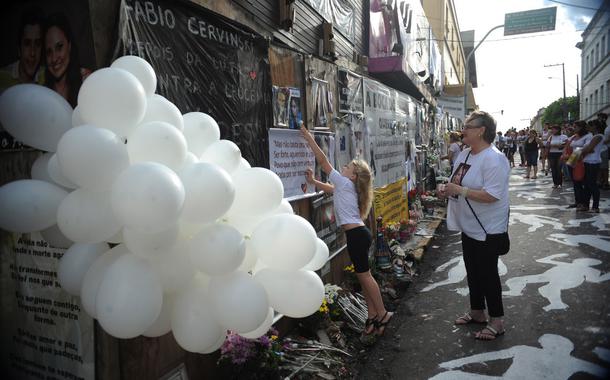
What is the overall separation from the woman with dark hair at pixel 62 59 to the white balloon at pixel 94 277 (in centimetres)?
102

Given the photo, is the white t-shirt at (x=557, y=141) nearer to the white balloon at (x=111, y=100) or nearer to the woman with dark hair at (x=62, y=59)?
the woman with dark hair at (x=62, y=59)

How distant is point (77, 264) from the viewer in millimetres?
1710

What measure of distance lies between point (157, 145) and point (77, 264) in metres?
0.66

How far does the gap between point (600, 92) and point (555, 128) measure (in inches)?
761

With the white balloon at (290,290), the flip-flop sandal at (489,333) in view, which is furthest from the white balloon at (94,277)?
the flip-flop sandal at (489,333)

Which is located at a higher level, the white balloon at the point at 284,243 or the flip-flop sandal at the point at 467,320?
the white balloon at the point at 284,243

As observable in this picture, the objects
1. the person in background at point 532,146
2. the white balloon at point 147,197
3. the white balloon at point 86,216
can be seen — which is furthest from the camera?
the person in background at point 532,146

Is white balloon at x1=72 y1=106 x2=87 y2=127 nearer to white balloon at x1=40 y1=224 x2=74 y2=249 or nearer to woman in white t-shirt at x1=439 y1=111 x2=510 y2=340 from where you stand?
white balloon at x1=40 y1=224 x2=74 y2=249

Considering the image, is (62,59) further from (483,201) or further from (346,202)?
(483,201)

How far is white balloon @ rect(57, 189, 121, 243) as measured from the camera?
1470 mm

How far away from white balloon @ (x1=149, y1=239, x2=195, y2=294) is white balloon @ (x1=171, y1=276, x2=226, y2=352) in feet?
0.20

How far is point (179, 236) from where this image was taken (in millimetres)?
1666

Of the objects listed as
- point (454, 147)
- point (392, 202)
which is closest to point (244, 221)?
point (392, 202)

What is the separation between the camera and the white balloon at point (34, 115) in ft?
5.02
